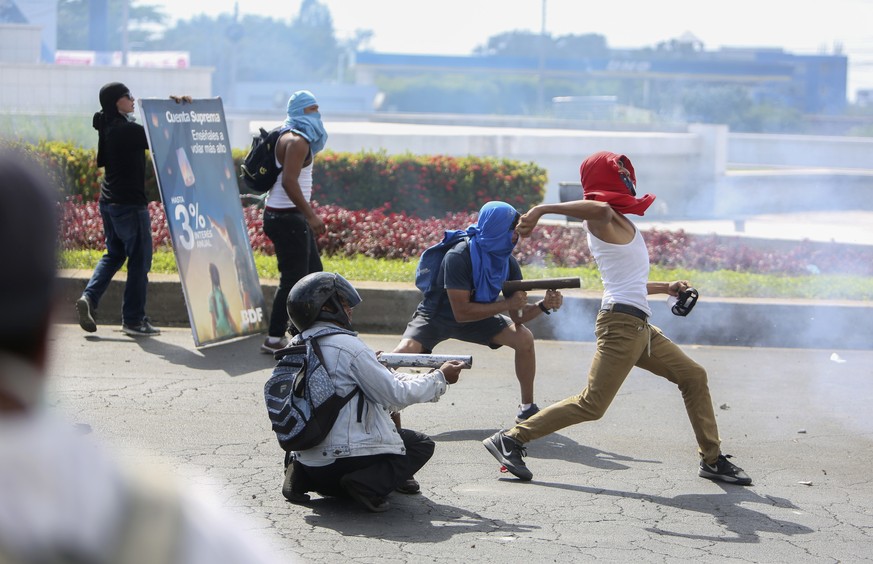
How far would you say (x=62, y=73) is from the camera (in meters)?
25.8

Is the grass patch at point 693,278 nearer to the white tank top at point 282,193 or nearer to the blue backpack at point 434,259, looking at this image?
the white tank top at point 282,193

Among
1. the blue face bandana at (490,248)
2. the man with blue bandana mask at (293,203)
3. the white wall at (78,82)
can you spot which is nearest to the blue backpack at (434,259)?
the blue face bandana at (490,248)

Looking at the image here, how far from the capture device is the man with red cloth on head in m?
5.73

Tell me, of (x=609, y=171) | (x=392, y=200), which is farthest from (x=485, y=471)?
(x=392, y=200)

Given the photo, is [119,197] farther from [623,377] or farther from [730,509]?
[730,509]

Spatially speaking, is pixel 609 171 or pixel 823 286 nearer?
pixel 609 171

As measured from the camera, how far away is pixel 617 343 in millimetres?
5734

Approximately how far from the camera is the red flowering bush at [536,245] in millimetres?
11695

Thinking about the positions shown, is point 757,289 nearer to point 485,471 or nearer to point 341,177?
point 485,471

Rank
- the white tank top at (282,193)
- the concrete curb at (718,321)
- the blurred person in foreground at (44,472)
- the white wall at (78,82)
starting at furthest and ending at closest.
Answer: the white wall at (78,82)
the concrete curb at (718,321)
the white tank top at (282,193)
the blurred person in foreground at (44,472)

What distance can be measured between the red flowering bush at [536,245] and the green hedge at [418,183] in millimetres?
2414

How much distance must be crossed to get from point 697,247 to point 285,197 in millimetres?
5935

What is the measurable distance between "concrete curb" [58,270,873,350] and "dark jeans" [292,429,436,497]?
14.0ft

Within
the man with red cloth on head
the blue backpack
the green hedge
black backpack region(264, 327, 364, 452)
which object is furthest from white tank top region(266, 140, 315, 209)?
the green hedge
